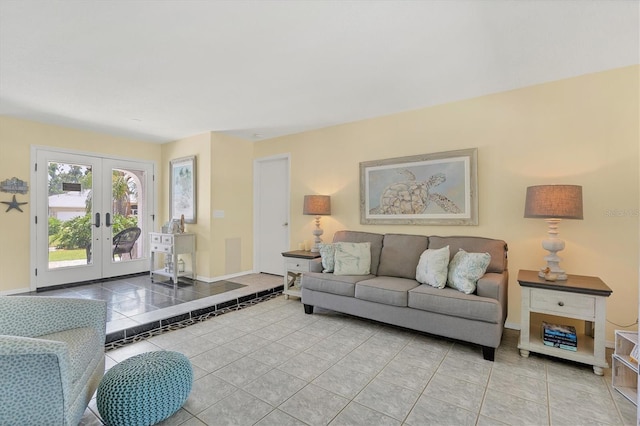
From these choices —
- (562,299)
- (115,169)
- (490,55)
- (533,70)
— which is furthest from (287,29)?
(115,169)

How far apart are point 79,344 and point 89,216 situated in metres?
3.85

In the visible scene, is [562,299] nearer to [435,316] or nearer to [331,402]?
[435,316]

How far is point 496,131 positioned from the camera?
3158 millimetres

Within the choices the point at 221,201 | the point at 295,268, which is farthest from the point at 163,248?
the point at 295,268

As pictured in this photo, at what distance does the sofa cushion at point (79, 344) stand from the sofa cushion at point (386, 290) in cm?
213

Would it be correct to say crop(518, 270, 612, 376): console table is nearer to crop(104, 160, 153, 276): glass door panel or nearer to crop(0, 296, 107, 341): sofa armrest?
crop(0, 296, 107, 341): sofa armrest

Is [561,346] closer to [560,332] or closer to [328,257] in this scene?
[560,332]

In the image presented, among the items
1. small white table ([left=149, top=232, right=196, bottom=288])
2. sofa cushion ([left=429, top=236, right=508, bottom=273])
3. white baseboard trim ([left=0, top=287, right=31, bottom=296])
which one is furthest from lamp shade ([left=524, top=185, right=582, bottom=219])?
white baseboard trim ([left=0, top=287, right=31, bottom=296])

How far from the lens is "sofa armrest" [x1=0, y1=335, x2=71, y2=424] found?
119 cm

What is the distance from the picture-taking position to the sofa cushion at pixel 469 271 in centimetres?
260

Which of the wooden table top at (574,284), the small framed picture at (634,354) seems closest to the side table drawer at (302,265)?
the wooden table top at (574,284)

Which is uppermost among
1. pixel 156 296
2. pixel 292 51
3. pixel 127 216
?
pixel 292 51

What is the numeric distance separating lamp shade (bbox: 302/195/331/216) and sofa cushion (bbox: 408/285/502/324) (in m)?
1.73

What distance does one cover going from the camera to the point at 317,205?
13.4ft
